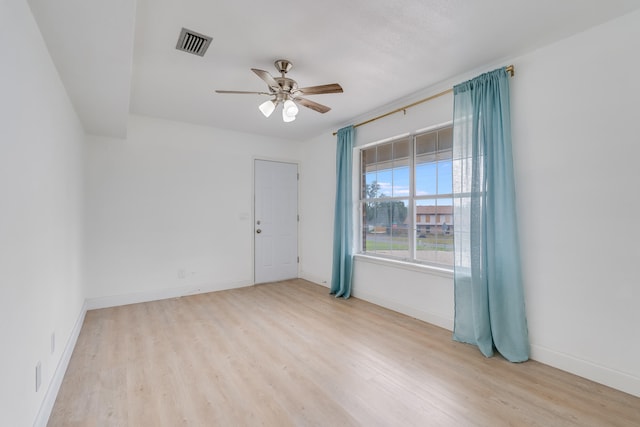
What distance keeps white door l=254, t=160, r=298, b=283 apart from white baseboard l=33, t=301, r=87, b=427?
8.75 ft

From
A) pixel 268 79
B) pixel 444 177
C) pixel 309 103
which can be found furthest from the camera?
pixel 444 177

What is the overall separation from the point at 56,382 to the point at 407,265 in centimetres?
339

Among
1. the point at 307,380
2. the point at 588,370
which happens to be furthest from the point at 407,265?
the point at 307,380

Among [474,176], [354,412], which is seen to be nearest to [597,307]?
[474,176]

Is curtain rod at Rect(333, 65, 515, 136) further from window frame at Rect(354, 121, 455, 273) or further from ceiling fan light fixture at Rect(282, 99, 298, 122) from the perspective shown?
ceiling fan light fixture at Rect(282, 99, 298, 122)

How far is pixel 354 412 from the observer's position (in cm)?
187

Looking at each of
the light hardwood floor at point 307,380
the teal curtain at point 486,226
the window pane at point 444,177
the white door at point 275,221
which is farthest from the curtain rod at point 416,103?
the light hardwood floor at point 307,380

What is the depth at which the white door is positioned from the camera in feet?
17.0

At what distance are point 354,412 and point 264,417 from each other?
0.58 m

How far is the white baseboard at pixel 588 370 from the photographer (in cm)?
203

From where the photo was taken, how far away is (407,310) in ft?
11.8

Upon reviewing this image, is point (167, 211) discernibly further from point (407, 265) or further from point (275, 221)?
point (407, 265)

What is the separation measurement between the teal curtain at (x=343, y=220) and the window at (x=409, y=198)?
0.23m

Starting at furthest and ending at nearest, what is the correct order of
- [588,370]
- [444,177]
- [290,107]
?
1. [444,177]
2. [290,107]
3. [588,370]
